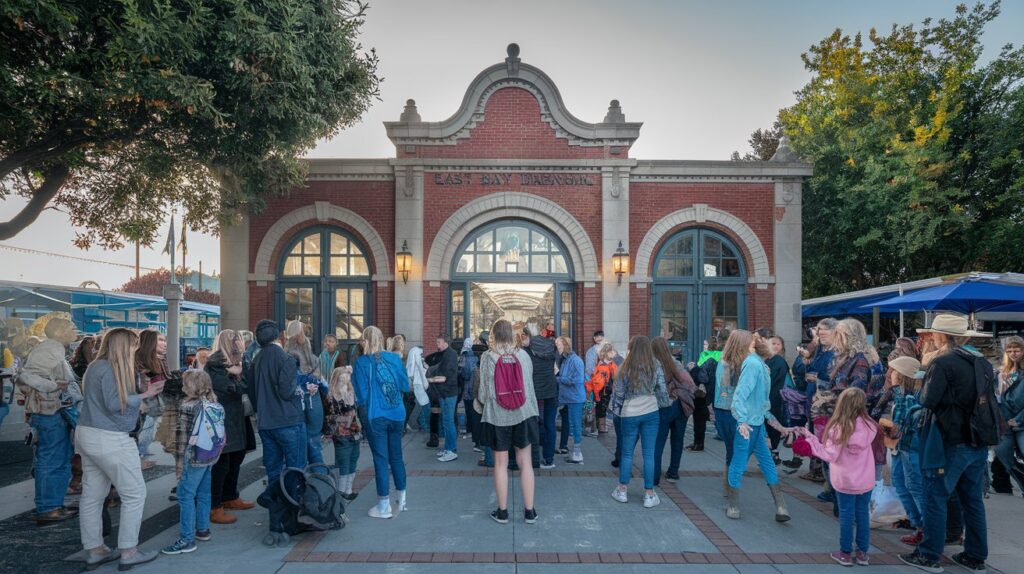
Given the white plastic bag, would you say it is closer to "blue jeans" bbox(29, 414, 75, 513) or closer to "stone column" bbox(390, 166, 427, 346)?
"blue jeans" bbox(29, 414, 75, 513)

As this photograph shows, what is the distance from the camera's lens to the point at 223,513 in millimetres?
5766

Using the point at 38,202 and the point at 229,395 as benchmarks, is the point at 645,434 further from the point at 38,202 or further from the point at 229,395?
the point at 38,202

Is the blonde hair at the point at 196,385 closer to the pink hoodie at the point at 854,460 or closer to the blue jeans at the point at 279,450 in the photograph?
the blue jeans at the point at 279,450

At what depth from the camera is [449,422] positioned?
27.4 ft

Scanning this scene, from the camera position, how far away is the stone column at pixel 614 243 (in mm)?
13242

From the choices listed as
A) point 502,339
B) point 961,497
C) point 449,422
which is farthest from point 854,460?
point 449,422

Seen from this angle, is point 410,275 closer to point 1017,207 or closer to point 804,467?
point 804,467

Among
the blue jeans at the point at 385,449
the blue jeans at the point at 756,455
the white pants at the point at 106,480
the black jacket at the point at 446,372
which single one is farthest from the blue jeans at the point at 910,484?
the white pants at the point at 106,480

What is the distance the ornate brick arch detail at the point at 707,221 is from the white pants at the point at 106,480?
421 inches

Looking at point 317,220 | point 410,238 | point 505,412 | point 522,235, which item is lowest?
point 505,412

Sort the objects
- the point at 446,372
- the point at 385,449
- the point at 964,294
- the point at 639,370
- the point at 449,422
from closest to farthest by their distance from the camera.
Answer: the point at 385,449
the point at 639,370
the point at 449,422
the point at 446,372
the point at 964,294

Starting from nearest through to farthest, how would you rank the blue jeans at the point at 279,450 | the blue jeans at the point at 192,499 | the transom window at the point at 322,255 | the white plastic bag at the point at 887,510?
the blue jeans at the point at 192,499, the blue jeans at the point at 279,450, the white plastic bag at the point at 887,510, the transom window at the point at 322,255

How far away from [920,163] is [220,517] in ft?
62.6

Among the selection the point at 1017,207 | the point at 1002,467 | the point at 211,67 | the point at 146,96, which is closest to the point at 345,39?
the point at 211,67
